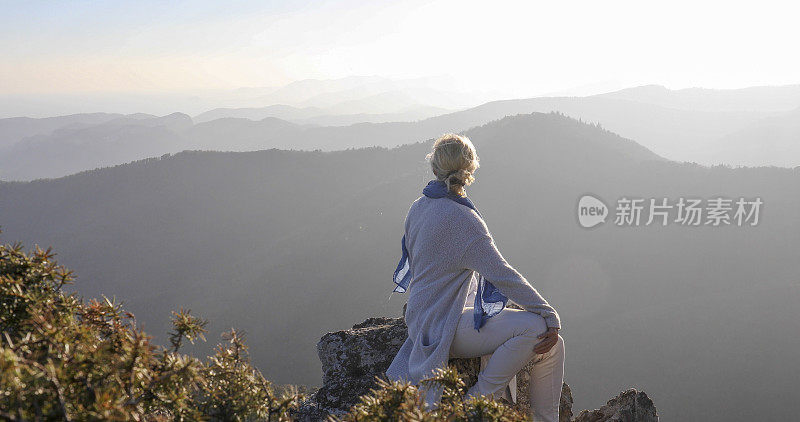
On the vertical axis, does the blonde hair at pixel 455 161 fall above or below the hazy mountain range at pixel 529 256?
above

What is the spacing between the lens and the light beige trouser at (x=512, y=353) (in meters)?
3.53

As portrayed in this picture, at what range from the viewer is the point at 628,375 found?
77.7 ft

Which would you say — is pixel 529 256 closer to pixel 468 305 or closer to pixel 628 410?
pixel 628 410

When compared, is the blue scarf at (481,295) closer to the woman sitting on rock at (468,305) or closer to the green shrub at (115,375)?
the woman sitting on rock at (468,305)

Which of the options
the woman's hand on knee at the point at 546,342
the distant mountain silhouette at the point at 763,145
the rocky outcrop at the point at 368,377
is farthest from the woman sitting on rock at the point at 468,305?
the distant mountain silhouette at the point at 763,145

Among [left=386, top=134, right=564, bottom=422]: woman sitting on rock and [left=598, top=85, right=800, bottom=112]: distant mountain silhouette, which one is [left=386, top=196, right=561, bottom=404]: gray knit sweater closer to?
[left=386, top=134, right=564, bottom=422]: woman sitting on rock

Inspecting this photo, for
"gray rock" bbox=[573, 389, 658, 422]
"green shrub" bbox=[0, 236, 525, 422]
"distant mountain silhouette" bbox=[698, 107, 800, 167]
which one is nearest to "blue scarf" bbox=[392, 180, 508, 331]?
"gray rock" bbox=[573, 389, 658, 422]

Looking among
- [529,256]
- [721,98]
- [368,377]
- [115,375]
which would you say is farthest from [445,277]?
[721,98]

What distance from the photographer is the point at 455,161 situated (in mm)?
3703

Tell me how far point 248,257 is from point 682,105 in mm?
184319

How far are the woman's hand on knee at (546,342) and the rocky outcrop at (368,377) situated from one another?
487 mm

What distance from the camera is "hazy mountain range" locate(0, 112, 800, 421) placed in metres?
24.4

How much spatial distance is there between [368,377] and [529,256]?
108ft
